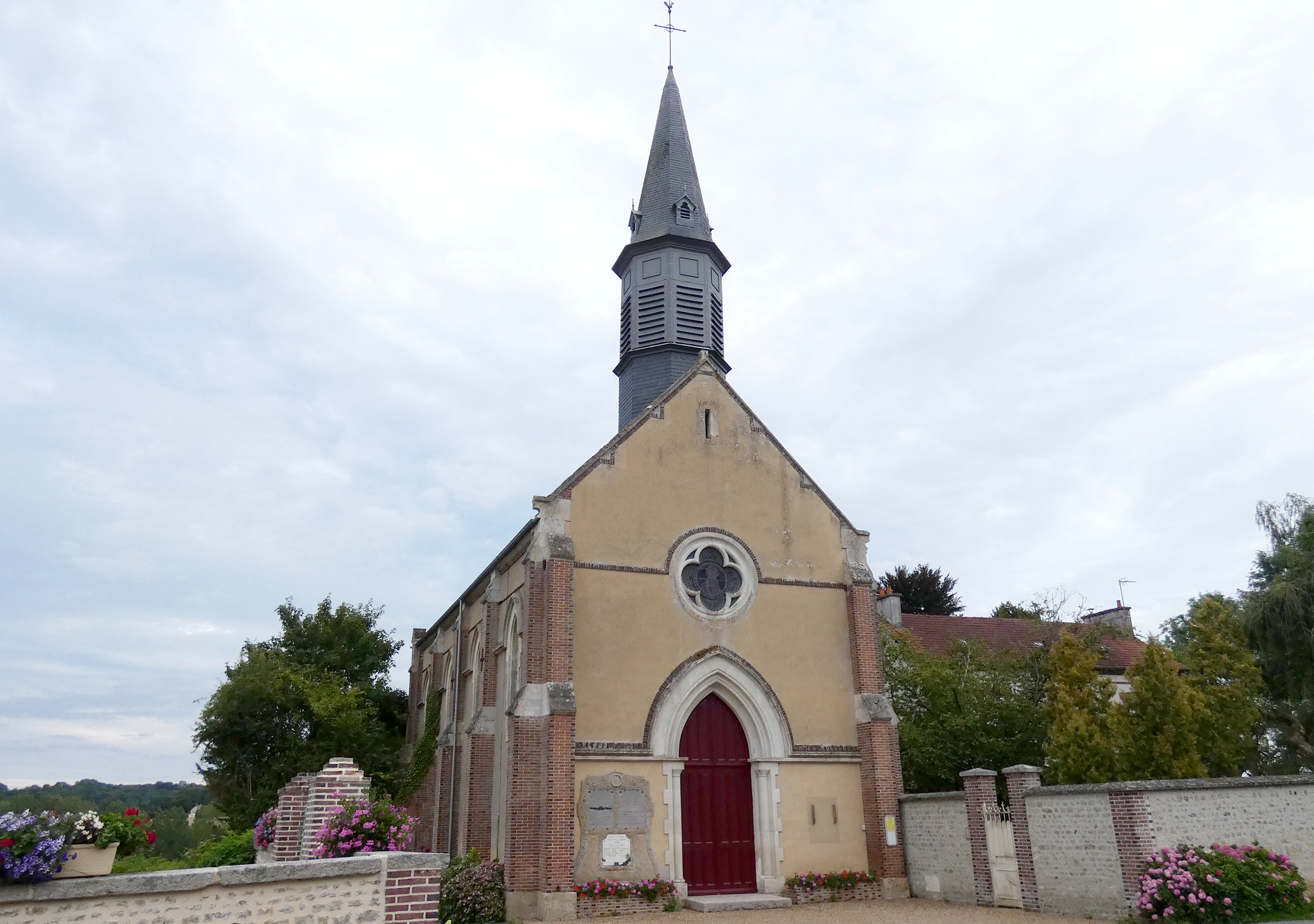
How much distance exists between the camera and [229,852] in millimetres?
20000

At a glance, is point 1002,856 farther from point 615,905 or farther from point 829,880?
point 615,905

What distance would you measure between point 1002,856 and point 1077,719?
10.5 ft

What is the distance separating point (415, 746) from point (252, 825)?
4932 millimetres

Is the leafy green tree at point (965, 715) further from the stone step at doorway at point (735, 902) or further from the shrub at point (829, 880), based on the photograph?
the stone step at doorway at point (735, 902)

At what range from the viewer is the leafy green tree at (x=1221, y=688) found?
17.2 metres

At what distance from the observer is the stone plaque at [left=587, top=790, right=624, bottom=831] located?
1555 centimetres

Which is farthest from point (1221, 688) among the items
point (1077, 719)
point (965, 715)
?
point (965, 715)

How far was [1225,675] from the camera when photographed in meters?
18.4

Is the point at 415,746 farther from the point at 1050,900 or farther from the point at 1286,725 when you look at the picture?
the point at 1286,725

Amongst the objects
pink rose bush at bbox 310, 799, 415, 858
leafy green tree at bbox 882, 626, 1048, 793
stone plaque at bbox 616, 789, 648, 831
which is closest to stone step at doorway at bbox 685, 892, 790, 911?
stone plaque at bbox 616, 789, 648, 831

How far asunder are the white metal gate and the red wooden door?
424 centimetres

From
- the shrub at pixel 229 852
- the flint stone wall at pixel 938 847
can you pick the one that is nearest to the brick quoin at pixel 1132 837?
the flint stone wall at pixel 938 847

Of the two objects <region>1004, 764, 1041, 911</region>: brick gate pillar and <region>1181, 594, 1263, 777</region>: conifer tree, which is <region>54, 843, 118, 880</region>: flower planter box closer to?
<region>1004, 764, 1041, 911</region>: brick gate pillar

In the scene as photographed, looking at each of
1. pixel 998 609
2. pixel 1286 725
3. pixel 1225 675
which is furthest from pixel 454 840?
pixel 998 609
